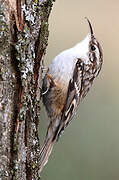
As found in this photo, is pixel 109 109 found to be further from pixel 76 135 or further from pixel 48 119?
pixel 48 119

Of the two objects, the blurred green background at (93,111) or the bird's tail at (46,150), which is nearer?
the bird's tail at (46,150)

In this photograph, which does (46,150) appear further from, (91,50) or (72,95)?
(91,50)

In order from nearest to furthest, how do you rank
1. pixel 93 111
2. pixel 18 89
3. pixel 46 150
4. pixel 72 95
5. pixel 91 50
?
1. pixel 18 89
2. pixel 46 150
3. pixel 72 95
4. pixel 91 50
5. pixel 93 111

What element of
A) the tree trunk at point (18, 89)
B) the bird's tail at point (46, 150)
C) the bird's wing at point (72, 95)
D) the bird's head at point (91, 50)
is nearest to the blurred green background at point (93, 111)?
the bird's head at point (91, 50)

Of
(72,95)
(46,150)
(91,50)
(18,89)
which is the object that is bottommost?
(46,150)

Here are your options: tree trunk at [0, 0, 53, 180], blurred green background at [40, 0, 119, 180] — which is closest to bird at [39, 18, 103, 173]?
tree trunk at [0, 0, 53, 180]

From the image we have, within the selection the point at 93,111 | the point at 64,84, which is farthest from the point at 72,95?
the point at 93,111

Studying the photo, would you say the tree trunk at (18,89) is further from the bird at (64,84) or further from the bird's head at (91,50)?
the bird's head at (91,50)
